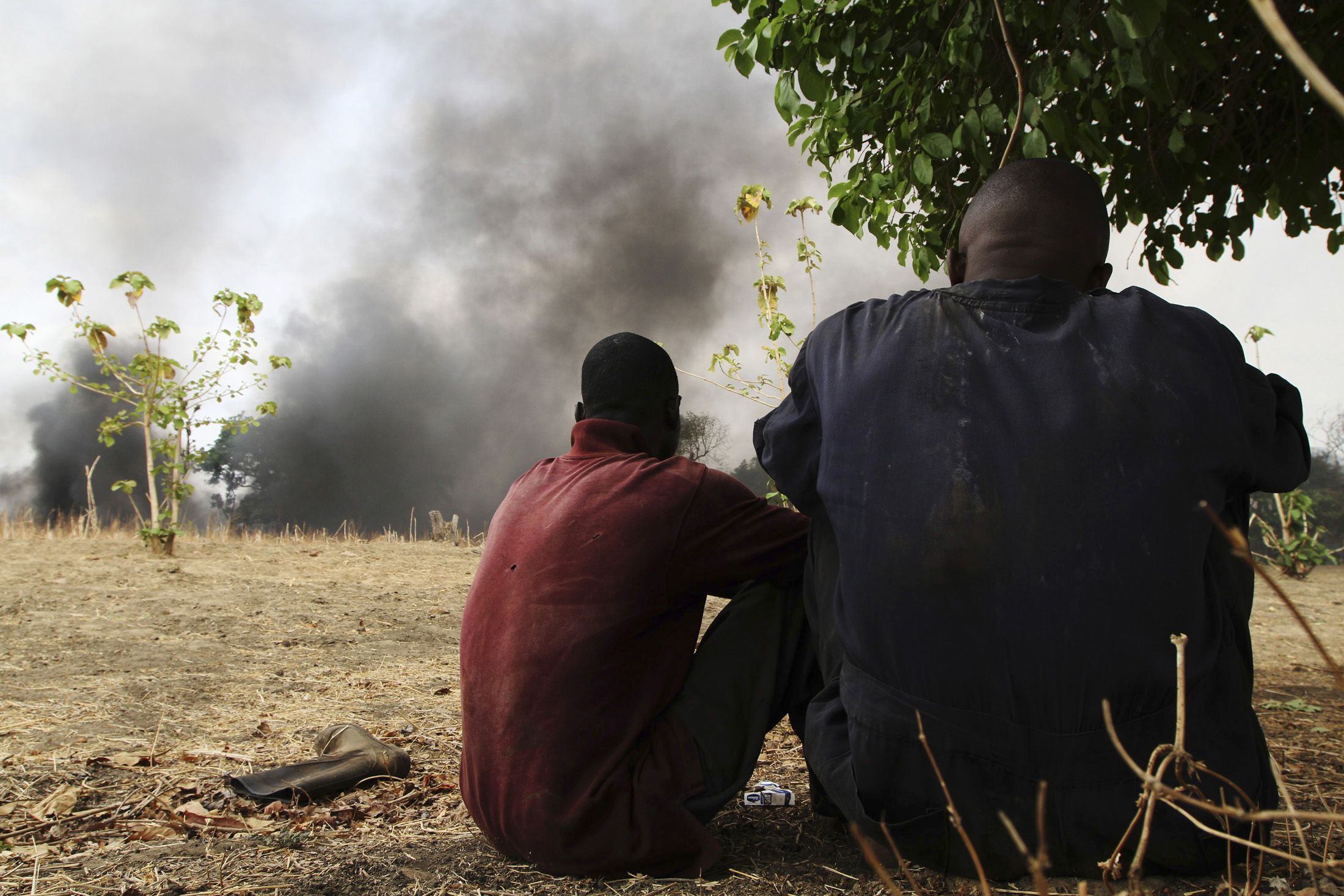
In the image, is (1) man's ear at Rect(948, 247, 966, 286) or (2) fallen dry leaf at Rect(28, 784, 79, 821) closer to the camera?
(1) man's ear at Rect(948, 247, 966, 286)

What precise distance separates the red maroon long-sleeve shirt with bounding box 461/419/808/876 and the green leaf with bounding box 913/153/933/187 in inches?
51.0

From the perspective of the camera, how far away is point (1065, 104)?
3.16 meters

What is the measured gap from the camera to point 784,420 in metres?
1.95

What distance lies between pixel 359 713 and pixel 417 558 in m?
6.71

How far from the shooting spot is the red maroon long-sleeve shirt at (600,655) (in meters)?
1.99

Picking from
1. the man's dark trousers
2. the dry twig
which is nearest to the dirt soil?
the man's dark trousers

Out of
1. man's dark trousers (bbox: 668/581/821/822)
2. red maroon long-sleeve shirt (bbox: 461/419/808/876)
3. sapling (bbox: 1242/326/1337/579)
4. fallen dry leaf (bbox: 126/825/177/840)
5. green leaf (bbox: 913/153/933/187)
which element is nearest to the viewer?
red maroon long-sleeve shirt (bbox: 461/419/808/876)

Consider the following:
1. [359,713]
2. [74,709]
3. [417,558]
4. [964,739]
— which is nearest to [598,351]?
[964,739]

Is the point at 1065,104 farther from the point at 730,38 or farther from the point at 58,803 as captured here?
the point at 58,803

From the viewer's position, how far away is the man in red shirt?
6.56 ft

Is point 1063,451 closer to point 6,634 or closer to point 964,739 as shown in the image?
point 964,739

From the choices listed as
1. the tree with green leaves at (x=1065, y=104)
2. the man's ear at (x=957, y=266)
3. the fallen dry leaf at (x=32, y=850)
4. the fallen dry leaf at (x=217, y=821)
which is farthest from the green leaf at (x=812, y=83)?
the fallen dry leaf at (x=32, y=850)

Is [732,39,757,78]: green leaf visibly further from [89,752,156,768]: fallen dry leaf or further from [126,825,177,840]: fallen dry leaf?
[89,752,156,768]: fallen dry leaf

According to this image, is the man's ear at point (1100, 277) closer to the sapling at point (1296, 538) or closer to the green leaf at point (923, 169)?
the green leaf at point (923, 169)
